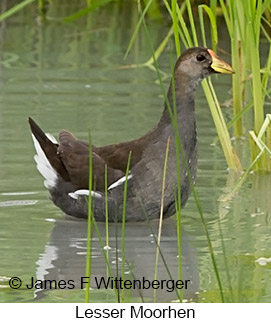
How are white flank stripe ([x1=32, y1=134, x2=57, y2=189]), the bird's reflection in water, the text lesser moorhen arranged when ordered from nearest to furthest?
the bird's reflection in water → the text lesser moorhen → white flank stripe ([x1=32, y1=134, x2=57, y2=189])

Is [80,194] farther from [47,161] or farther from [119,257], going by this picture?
[119,257]

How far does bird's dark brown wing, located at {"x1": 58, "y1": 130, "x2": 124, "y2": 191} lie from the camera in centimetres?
541

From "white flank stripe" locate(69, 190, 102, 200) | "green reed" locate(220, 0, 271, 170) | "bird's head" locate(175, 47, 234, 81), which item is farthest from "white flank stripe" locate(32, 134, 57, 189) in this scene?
"green reed" locate(220, 0, 271, 170)

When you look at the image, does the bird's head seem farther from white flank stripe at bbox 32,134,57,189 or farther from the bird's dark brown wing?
white flank stripe at bbox 32,134,57,189

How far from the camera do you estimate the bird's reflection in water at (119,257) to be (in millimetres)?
4617

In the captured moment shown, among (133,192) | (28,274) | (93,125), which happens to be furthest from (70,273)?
(93,125)

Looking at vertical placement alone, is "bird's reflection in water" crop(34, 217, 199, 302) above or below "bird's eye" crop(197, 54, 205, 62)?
below

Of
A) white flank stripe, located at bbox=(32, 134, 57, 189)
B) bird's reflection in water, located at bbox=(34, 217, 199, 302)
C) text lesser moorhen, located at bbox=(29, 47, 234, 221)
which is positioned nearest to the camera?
bird's reflection in water, located at bbox=(34, 217, 199, 302)

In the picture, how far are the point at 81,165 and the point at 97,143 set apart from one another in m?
1.39

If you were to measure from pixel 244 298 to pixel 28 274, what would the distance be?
35.8 inches

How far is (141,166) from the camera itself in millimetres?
5363

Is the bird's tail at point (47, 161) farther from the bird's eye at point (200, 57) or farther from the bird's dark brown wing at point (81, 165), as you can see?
the bird's eye at point (200, 57)

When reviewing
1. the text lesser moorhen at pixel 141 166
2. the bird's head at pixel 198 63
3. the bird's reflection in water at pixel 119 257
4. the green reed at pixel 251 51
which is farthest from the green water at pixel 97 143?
the bird's head at pixel 198 63

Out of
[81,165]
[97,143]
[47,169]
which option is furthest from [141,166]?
[97,143]
